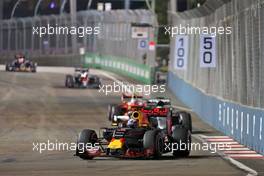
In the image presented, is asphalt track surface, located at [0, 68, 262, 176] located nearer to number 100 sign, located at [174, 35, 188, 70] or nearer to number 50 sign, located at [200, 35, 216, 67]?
number 50 sign, located at [200, 35, 216, 67]

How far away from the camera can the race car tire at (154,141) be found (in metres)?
25.3

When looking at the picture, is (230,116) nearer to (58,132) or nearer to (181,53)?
(58,132)

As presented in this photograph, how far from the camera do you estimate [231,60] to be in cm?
3538

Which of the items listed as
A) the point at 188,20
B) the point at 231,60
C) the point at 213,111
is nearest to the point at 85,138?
the point at 231,60

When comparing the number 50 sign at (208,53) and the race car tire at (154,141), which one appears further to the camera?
the number 50 sign at (208,53)

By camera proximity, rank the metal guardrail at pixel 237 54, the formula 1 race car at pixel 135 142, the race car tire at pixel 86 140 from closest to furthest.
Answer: the race car tire at pixel 86 140 → the formula 1 race car at pixel 135 142 → the metal guardrail at pixel 237 54

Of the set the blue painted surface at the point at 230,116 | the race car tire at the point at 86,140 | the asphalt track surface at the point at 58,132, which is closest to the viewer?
the asphalt track surface at the point at 58,132

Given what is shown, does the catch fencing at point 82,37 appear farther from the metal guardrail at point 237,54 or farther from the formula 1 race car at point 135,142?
the formula 1 race car at point 135,142

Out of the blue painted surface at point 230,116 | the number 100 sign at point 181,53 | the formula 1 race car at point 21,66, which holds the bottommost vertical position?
the formula 1 race car at point 21,66

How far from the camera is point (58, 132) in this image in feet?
113

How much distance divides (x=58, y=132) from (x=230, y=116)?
14.9ft

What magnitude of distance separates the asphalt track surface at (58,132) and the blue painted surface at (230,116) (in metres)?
0.56

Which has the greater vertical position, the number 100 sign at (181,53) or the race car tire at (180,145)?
the number 100 sign at (181,53)

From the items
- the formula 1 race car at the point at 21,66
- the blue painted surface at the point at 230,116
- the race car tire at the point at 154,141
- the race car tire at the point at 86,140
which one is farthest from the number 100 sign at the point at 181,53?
the formula 1 race car at the point at 21,66
